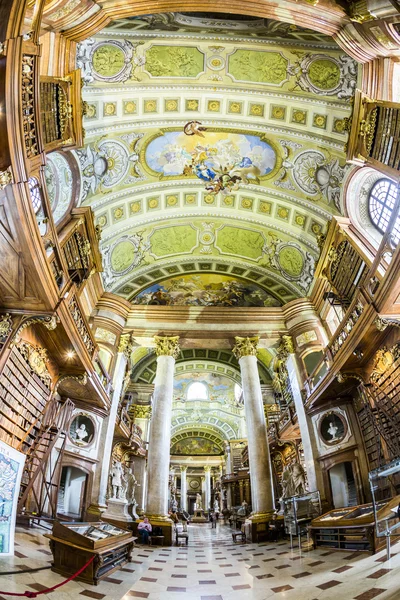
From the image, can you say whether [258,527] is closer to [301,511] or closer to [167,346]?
[301,511]

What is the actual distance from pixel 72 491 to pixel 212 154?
14.3 metres

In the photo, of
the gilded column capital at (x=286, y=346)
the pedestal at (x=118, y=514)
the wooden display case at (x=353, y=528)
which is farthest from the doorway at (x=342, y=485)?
the pedestal at (x=118, y=514)

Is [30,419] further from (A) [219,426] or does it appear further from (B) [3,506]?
(A) [219,426]

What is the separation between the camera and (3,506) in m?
5.73

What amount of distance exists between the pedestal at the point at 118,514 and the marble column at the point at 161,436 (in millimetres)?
815

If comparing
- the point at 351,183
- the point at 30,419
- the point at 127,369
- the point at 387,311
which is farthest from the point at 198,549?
the point at 351,183

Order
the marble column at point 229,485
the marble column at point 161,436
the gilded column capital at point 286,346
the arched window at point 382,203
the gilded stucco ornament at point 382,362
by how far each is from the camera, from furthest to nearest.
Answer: the marble column at point 229,485 < the gilded column capital at point 286,346 < the marble column at point 161,436 < the arched window at point 382,203 < the gilded stucco ornament at point 382,362

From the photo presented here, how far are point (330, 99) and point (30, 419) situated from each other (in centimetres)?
1288

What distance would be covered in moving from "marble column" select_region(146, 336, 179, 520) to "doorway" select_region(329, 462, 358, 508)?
5893mm

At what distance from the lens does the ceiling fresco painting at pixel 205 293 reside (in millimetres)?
18000

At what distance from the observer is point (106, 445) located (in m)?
13.1

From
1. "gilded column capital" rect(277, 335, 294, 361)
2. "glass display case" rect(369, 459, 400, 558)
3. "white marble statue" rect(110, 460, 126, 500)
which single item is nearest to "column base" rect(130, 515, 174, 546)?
"white marble statue" rect(110, 460, 126, 500)

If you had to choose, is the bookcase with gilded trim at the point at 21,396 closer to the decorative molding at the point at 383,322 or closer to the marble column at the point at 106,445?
the marble column at the point at 106,445

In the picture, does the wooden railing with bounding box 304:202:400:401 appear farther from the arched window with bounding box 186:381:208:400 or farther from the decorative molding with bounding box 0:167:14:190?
the arched window with bounding box 186:381:208:400
